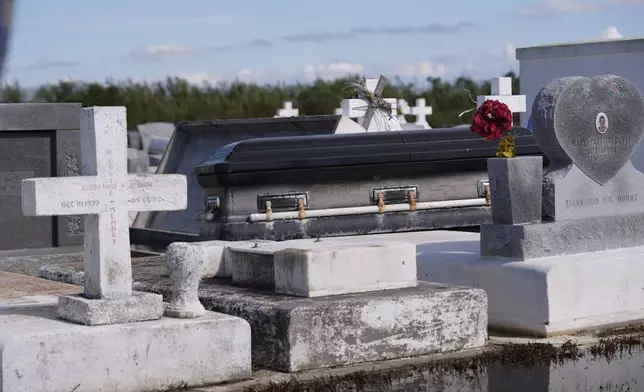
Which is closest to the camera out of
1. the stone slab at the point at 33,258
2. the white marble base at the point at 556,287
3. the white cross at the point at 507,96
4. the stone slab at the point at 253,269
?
the stone slab at the point at 253,269

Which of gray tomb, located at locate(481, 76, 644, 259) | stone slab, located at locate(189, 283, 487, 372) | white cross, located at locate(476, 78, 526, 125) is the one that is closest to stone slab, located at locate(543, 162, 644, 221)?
gray tomb, located at locate(481, 76, 644, 259)

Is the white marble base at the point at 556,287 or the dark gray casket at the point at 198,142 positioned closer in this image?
the white marble base at the point at 556,287

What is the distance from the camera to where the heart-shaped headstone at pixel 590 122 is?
8266 millimetres

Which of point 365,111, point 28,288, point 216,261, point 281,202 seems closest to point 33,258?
point 281,202

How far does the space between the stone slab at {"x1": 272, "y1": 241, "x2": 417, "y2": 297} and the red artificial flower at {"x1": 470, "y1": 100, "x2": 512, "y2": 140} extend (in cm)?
133

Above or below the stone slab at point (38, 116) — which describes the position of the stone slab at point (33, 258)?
below

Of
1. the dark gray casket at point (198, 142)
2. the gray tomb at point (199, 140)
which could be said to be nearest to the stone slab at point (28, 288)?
the dark gray casket at point (198, 142)

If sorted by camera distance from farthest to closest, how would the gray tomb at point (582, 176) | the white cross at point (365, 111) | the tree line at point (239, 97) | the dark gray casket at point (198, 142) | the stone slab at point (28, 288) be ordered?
the tree line at point (239, 97) < the white cross at point (365, 111) < the dark gray casket at point (198, 142) < the gray tomb at point (582, 176) < the stone slab at point (28, 288)

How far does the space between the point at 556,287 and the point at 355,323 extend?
1.54m

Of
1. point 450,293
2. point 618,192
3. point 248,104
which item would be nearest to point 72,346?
point 450,293

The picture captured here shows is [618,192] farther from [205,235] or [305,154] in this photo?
[205,235]

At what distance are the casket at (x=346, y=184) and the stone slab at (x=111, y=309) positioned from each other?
3.66m

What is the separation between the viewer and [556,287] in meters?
7.78

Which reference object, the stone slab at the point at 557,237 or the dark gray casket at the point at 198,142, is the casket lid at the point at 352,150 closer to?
the dark gray casket at the point at 198,142
